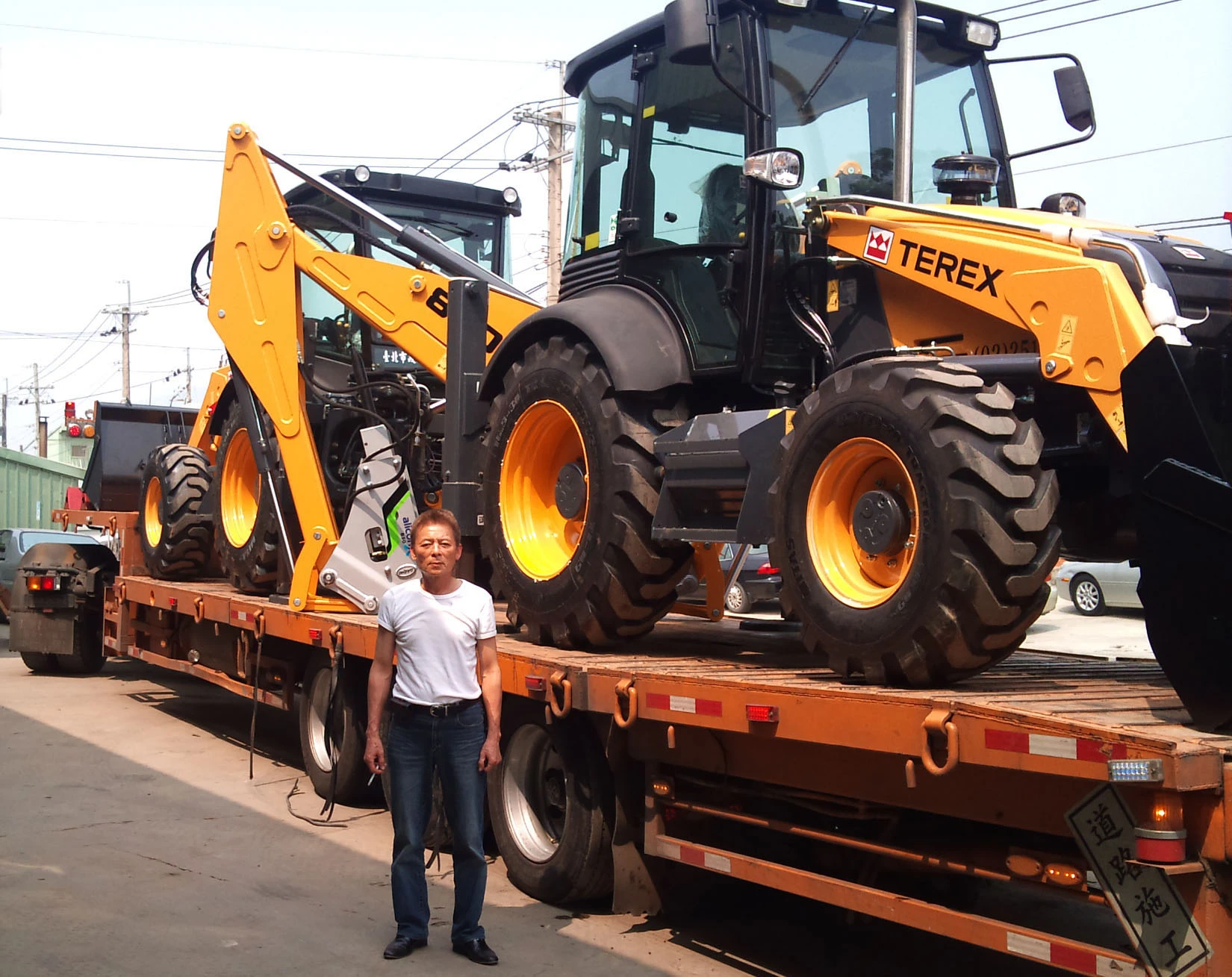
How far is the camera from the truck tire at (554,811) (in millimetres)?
6043

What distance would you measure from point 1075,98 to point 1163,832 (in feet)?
12.9

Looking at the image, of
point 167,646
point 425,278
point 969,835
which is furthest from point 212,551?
point 969,835

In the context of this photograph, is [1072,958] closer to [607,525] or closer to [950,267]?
[950,267]

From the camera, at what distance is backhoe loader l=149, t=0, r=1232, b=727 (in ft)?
14.8

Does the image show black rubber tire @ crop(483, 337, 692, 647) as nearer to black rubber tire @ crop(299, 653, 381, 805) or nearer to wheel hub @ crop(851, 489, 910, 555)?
wheel hub @ crop(851, 489, 910, 555)

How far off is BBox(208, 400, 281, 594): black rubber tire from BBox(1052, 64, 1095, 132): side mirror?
18.2 ft

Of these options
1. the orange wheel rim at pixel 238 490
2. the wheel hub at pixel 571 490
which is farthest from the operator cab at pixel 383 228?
the wheel hub at pixel 571 490

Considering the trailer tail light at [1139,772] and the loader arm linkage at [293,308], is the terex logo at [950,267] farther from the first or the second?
the loader arm linkage at [293,308]

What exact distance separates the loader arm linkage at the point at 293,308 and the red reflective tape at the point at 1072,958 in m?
5.28

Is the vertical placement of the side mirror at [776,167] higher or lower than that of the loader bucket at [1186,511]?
higher

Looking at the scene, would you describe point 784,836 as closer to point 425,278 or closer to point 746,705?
point 746,705

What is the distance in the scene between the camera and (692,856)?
217 inches

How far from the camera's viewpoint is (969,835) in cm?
461

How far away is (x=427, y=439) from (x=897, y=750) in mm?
5181
